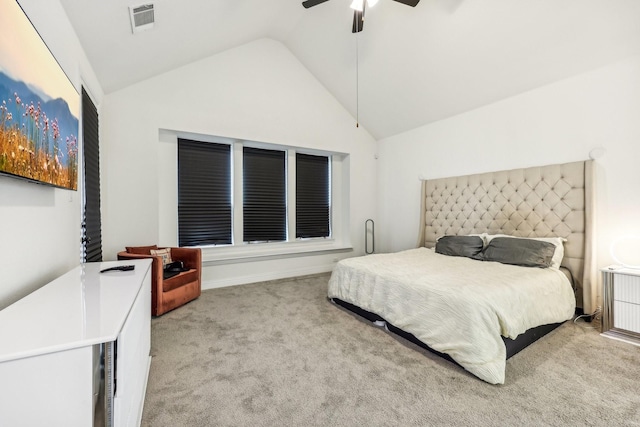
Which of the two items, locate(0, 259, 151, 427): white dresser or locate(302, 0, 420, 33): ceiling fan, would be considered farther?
locate(302, 0, 420, 33): ceiling fan

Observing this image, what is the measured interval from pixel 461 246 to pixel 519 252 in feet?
2.12

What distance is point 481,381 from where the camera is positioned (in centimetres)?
180

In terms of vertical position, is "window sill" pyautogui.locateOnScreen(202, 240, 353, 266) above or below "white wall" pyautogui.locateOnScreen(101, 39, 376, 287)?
below

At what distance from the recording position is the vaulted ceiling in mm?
2459

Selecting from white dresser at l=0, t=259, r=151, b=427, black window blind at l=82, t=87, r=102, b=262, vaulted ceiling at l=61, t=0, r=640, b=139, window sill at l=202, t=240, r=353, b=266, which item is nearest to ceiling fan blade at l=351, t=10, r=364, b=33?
vaulted ceiling at l=61, t=0, r=640, b=139

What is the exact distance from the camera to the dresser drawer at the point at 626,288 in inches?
90.7

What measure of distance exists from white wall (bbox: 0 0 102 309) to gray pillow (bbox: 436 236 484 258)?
12.7ft

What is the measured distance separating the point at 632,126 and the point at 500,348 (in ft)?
8.59

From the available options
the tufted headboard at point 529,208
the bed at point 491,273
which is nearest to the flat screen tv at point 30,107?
the bed at point 491,273

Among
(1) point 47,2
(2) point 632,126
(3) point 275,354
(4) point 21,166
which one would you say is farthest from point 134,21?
(2) point 632,126

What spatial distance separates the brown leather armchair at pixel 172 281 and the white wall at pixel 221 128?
1.21 feet

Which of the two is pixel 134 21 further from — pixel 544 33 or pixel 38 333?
pixel 544 33

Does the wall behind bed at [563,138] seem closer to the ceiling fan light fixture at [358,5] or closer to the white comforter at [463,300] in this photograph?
the white comforter at [463,300]

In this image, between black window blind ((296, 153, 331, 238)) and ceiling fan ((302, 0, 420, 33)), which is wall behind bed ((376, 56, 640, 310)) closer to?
black window blind ((296, 153, 331, 238))
